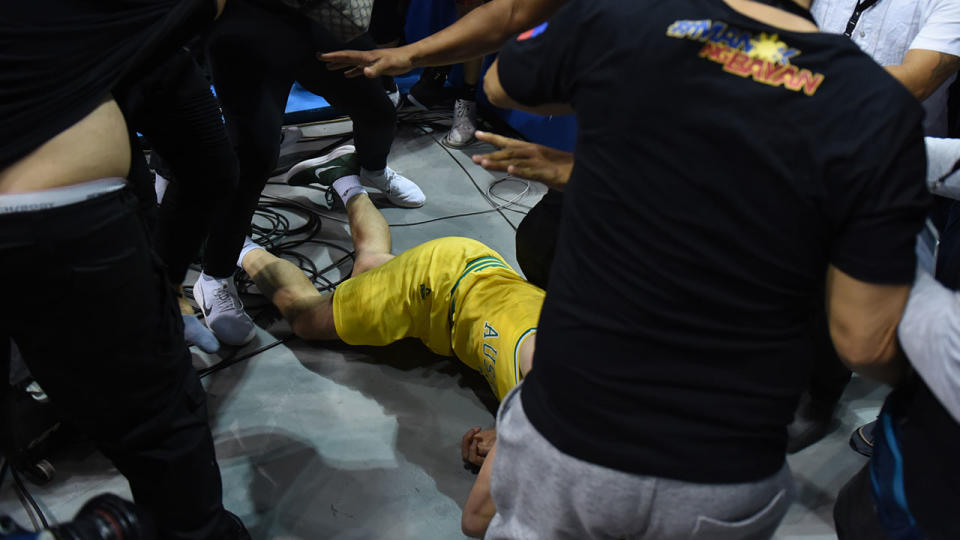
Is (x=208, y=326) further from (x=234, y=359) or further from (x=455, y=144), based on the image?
(x=455, y=144)

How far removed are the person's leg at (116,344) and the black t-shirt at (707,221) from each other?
61 centimetres

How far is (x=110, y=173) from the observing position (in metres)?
0.99

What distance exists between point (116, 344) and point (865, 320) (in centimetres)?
100

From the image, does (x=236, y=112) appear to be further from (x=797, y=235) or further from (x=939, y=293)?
(x=939, y=293)

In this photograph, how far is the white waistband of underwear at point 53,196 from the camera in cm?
88

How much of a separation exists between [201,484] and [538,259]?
36.4 inches

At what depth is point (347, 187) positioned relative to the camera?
2.60 meters

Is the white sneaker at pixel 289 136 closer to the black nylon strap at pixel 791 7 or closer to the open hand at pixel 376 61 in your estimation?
the open hand at pixel 376 61

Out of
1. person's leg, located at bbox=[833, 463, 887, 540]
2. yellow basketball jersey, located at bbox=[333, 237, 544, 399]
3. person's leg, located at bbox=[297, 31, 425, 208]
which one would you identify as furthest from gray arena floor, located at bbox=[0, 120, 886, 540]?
person's leg, located at bbox=[297, 31, 425, 208]

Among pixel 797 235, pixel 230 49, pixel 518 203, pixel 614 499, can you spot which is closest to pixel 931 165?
pixel 797 235

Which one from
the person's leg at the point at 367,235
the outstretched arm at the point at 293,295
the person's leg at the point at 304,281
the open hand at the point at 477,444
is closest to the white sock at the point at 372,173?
the person's leg at the point at 367,235

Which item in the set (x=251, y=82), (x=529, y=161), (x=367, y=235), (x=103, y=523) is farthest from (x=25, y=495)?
(x=529, y=161)

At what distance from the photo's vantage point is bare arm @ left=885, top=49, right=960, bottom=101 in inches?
62.3

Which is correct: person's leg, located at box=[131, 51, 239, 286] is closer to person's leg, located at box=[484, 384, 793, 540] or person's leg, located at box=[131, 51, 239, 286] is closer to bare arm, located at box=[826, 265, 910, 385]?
person's leg, located at box=[484, 384, 793, 540]
